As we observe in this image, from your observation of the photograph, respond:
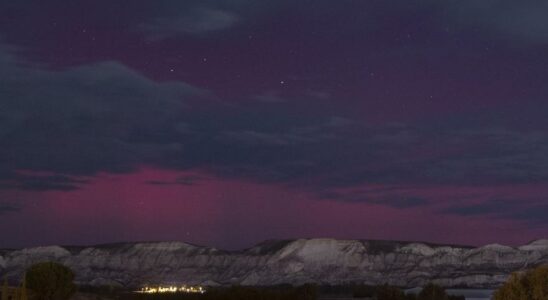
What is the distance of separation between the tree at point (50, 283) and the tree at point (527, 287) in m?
35.8

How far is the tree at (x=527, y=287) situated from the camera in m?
38.2

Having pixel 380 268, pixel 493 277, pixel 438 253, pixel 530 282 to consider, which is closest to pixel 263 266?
pixel 380 268

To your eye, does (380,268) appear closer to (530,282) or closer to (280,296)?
(280,296)

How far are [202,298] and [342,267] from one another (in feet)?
345

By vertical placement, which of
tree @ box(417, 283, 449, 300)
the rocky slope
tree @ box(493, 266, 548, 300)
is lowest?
tree @ box(493, 266, 548, 300)

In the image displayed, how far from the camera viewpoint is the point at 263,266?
188000 millimetres

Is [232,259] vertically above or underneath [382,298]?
above

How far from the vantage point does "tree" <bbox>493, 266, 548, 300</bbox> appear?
38219 millimetres

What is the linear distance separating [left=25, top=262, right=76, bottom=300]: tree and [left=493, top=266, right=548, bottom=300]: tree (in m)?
35.8

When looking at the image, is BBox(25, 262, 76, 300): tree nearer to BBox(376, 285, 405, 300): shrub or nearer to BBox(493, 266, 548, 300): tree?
BBox(493, 266, 548, 300): tree

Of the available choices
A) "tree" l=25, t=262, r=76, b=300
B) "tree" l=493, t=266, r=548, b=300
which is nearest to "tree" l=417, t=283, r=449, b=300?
"tree" l=25, t=262, r=76, b=300

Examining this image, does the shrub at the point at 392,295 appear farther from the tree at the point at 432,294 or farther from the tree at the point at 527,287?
the tree at the point at 527,287

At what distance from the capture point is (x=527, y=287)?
129 feet

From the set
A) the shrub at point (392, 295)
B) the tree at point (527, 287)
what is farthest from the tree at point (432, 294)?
the tree at point (527, 287)
